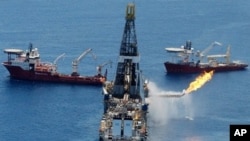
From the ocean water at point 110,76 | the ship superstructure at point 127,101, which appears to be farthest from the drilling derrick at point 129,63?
the ocean water at point 110,76

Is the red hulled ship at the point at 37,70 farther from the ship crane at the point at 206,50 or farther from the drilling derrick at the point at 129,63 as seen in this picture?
the drilling derrick at the point at 129,63

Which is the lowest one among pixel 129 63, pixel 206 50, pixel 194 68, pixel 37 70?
pixel 37 70

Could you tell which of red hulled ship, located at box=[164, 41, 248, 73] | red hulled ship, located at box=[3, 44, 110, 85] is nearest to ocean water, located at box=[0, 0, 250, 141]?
red hulled ship, located at box=[3, 44, 110, 85]

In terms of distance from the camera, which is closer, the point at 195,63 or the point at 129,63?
the point at 129,63

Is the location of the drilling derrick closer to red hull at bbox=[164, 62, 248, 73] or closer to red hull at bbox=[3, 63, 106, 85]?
red hull at bbox=[3, 63, 106, 85]

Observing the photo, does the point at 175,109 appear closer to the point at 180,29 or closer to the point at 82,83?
the point at 82,83

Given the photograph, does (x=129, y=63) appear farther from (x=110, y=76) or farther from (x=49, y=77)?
(x=49, y=77)

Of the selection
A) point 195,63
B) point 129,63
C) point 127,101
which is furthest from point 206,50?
point 127,101
